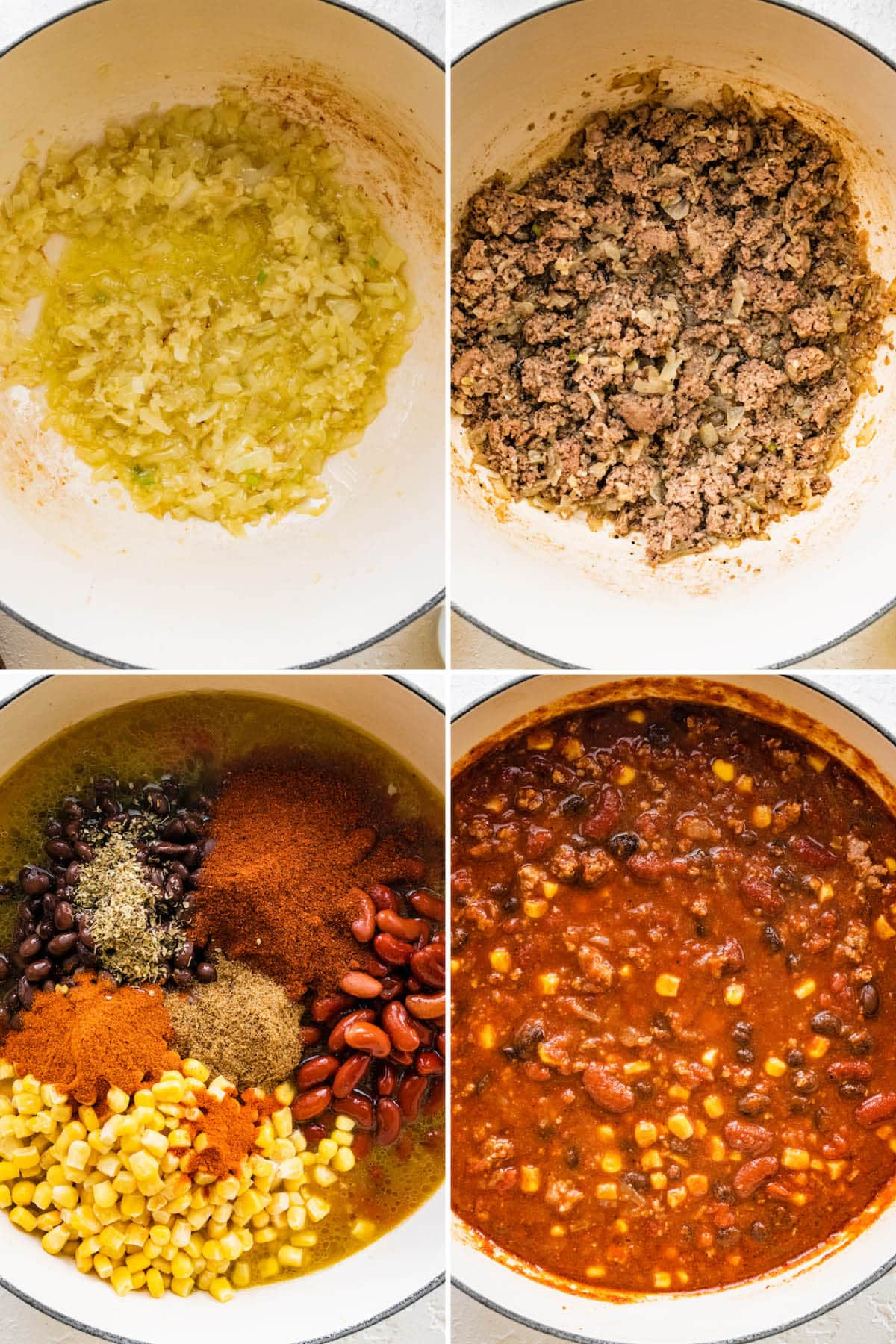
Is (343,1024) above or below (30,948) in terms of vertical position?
below

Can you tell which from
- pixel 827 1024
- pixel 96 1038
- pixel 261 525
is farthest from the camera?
pixel 261 525

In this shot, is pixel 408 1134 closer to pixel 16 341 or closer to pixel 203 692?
pixel 203 692

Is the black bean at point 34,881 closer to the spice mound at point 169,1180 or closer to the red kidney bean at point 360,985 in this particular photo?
the spice mound at point 169,1180

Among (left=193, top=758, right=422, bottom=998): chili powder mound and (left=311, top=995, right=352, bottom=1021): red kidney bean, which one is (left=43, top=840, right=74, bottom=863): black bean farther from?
(left=311, top=995, right=352, bottom=1021): red kidney bean

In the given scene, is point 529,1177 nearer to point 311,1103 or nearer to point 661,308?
point 311,1103

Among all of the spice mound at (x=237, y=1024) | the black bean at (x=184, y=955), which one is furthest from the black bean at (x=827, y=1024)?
the black bean at (x=184, y=955)

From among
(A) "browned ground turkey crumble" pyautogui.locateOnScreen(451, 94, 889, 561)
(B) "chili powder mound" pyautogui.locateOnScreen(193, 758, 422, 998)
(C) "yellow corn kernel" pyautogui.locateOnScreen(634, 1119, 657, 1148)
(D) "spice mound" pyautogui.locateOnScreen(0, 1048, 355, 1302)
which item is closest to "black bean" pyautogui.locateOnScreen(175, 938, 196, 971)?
(B) "chili powder mound" pyautogui.locateOnScreen(193, 758, 422, 998)

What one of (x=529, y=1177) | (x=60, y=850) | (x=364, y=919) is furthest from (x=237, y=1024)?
(x=529, y=1177)
